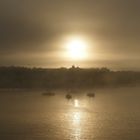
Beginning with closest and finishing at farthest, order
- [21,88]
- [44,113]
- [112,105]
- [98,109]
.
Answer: [44,113] → [98,109] → [112,105] → [21,88]

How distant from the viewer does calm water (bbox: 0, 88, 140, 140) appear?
86.3 ft

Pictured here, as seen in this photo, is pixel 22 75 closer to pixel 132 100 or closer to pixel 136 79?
pixel 136 79

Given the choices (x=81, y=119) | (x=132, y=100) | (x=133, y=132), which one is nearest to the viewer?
(x=133, y=132)

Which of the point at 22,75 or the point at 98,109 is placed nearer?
the point at 98,109

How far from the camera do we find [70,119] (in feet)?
115

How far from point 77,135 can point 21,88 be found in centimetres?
4353

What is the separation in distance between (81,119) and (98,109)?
23.3ft

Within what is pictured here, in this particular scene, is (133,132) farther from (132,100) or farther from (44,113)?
(132,100)

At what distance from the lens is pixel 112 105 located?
45.4 meters

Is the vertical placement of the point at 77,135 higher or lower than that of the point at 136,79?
lower

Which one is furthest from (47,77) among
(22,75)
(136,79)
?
(136,79)

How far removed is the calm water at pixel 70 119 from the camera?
26.3 m

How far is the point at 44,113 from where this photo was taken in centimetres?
3888

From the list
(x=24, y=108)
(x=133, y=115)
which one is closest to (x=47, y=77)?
(x=24, y=108)
